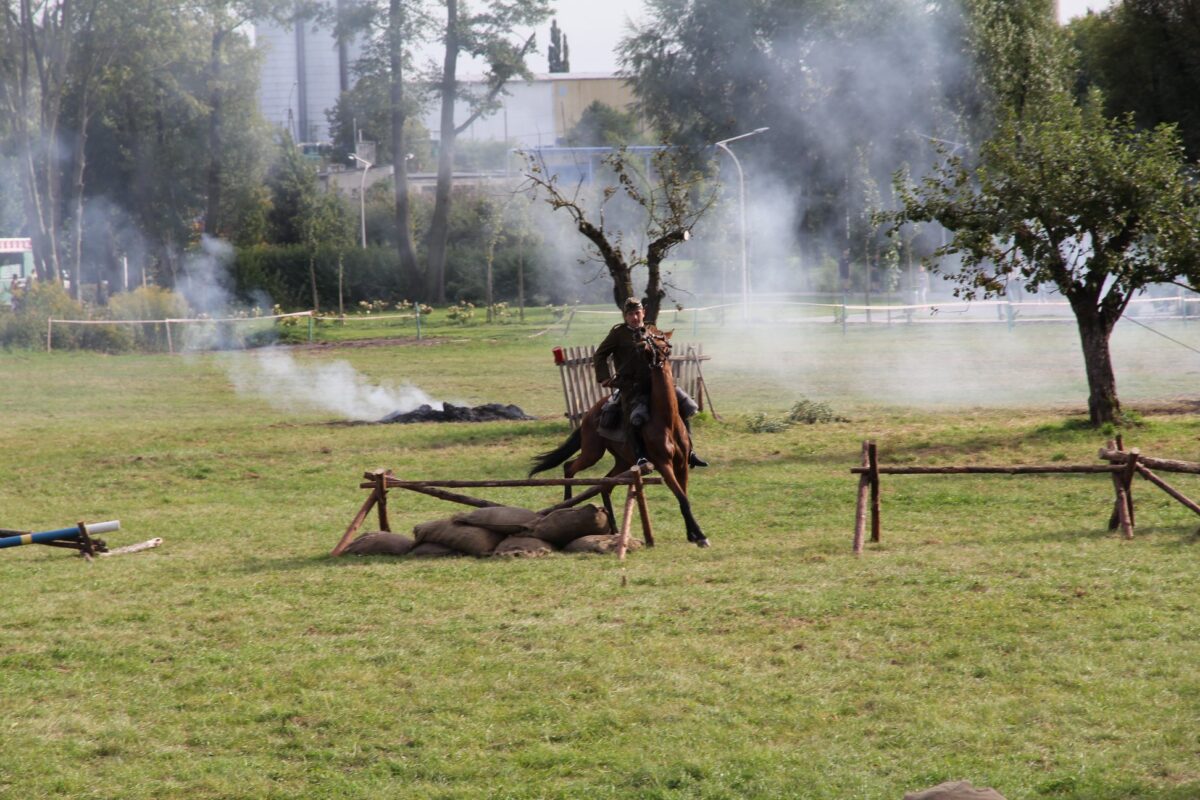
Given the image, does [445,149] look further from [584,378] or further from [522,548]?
[522,548]

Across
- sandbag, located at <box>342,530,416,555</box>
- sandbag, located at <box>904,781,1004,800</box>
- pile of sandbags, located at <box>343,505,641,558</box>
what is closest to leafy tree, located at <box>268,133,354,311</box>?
sandbag, located at <box>342,530,416,555</box>

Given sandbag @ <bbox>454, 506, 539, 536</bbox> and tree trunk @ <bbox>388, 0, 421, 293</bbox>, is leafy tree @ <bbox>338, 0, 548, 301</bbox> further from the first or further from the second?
sandbag @ <bbox>454, 506, 539, 536</bbox>

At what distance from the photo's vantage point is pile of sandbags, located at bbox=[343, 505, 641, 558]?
11730mm

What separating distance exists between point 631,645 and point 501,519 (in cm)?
347

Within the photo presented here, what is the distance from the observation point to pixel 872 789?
20.6 feet

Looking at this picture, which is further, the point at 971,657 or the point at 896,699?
the point at 971,657

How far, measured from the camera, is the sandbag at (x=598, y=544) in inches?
461

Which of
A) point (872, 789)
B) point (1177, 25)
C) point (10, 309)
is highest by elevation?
point (1177, 25)

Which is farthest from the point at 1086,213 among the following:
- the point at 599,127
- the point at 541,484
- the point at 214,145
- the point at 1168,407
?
the point at 599,127

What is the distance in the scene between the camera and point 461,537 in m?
11.8

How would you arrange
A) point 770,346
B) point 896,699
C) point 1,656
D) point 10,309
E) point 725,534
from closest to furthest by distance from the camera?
point 896,699 < point 1,656 < point 725,534 < point 770,346 < point 10,309

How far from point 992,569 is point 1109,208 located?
31.9ft

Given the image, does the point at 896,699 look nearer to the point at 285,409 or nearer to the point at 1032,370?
the point at 285,409

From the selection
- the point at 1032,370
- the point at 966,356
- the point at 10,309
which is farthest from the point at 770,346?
the point at 10,309
